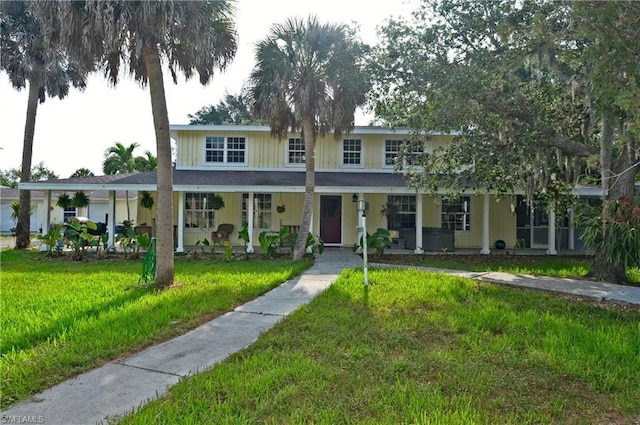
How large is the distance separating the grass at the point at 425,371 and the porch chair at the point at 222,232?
9535 mm

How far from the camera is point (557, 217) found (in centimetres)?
1409

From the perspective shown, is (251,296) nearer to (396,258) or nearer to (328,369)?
(328,369)

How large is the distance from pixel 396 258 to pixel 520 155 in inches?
187

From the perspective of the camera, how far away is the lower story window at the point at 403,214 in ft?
51.9

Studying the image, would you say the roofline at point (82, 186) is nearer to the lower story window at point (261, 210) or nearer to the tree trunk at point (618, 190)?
the lower story window at point (261, 210)

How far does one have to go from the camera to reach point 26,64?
14.6 meters

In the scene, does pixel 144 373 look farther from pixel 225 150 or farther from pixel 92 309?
pixel 225 150

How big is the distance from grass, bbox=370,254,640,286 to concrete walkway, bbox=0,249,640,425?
7.05 feet

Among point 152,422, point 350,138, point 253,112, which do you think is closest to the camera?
point 152,422

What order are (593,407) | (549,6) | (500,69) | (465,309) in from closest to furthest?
(593,407) < (465,309) < (549,6) < (500,69)

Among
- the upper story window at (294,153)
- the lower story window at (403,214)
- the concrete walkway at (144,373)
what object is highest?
the upper story window at (294,153)

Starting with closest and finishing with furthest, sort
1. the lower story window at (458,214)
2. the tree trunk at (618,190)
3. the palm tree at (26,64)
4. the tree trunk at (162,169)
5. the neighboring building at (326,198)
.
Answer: the tree trunk at (162,169) < the tree trunk at (618,190) < the palm tree at (26,64) < the neighboring building at (326,198) < the lower story window at (458,214)

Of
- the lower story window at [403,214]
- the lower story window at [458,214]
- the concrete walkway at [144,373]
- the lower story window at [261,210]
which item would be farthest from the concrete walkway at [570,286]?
the lower story window at [261,210]

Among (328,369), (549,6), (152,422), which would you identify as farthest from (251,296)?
(549,6)
